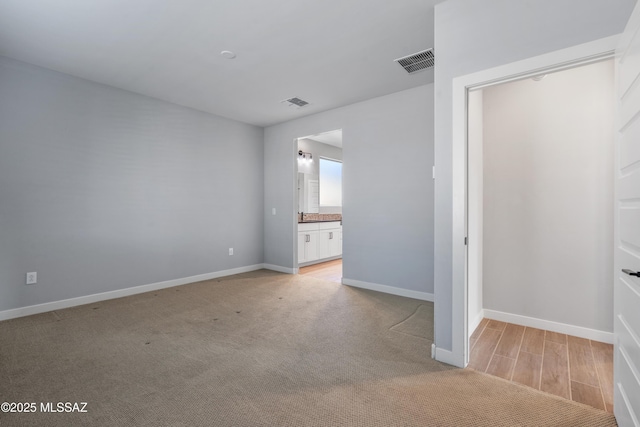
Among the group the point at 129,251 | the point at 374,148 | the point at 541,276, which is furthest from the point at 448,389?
the point at 129,251

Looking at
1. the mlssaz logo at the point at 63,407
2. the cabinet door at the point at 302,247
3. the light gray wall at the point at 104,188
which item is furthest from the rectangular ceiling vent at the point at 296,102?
the mlssaz logo at the point at 63,407

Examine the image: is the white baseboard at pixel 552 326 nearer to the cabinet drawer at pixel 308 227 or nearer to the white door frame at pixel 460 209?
the white door frame at pixel 460 209

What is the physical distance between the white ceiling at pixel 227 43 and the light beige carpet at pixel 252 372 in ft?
9.01

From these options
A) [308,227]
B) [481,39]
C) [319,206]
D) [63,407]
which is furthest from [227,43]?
[319,206]

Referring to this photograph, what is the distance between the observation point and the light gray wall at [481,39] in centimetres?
173

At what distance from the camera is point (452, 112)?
218 centimetres

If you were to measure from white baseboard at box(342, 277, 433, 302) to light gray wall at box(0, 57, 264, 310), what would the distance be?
86.7 inches

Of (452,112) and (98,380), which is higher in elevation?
(452,112)

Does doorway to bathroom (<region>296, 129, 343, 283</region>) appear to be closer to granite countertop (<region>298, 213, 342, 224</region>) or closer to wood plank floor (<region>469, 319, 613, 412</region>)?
granite countertop (<region>298, 213, 342, 224</region>)

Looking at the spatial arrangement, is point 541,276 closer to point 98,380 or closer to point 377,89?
point 377,89

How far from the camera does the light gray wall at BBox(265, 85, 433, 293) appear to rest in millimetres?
3789

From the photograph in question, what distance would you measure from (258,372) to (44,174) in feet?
10.9

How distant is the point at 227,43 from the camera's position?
9.27 feet

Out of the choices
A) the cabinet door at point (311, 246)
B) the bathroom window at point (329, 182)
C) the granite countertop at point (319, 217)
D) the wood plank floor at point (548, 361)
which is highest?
the bathroom window at point (329, 182)
